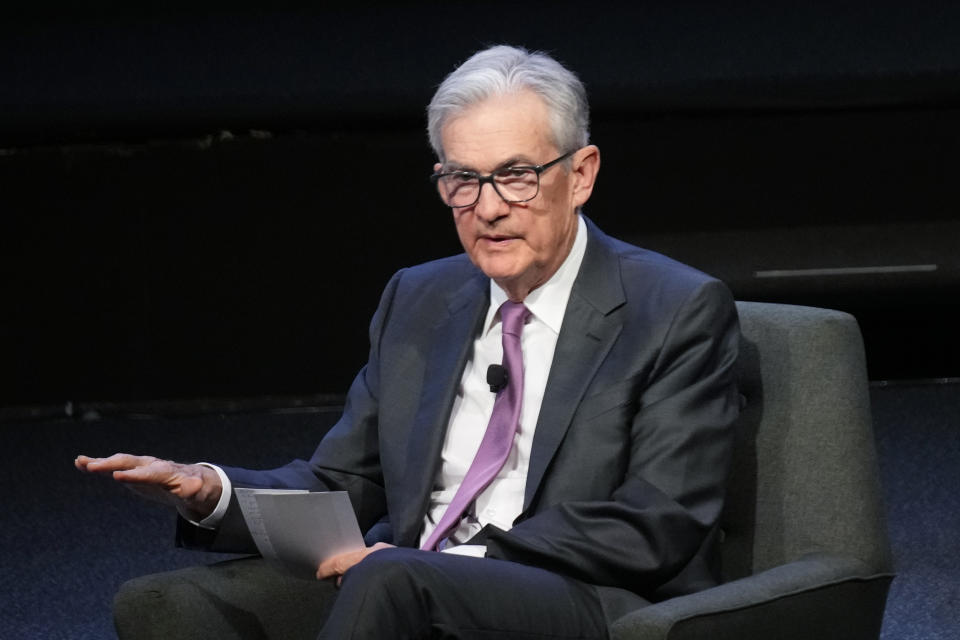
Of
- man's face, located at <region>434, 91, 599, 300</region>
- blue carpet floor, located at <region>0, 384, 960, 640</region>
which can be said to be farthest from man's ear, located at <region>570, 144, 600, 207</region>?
blue carpet floor, located at <region>0, 384, 960, 640</region>

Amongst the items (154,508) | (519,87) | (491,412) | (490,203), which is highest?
(519,87)

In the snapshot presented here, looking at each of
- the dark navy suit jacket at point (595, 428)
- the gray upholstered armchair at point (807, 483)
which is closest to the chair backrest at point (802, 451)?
the gray upholstered armchair at point (807, 483)

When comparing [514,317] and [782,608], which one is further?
[514,317]

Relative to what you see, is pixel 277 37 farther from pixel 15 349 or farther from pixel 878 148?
pixel 878 148

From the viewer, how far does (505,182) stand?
2.29 m

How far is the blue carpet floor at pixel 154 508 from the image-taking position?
3.70 metres

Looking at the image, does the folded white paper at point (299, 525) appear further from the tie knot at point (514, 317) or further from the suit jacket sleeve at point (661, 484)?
the tie knot at point (514, 317)

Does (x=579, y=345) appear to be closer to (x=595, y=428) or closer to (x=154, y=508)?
(x=595, y=428)

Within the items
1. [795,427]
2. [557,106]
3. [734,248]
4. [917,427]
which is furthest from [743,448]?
[734,248]

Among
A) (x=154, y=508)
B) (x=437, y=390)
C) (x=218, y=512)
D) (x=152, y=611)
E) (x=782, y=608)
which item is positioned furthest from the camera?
(x=154, y=508)

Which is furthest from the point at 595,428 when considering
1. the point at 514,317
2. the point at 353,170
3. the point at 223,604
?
the point at 353,170

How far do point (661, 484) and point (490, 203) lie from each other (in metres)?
0.47

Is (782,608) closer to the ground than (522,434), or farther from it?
closer to the ground

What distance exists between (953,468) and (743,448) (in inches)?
92.5
